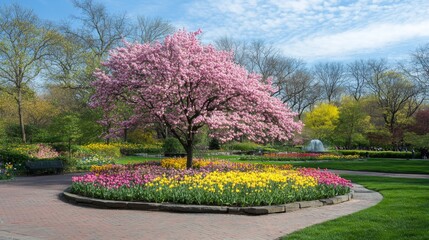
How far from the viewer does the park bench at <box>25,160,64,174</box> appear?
18234 millimetres

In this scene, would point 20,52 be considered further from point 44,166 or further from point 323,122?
point 323,122

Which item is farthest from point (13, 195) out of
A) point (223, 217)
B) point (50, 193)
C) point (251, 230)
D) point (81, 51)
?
point (81, 51)

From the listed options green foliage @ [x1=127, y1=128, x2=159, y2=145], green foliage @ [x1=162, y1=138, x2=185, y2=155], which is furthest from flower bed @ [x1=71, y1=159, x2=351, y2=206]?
green foliage @ [x1=127, y1=128, x2=159, y2=145]

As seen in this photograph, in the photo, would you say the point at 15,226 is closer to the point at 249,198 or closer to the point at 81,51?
the point at 249,198

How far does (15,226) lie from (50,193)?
16.3 ft

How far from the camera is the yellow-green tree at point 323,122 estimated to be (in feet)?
169

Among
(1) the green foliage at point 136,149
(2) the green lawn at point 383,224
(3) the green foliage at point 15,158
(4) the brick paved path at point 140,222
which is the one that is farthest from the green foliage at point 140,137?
(2) the green lawn at point 383,224

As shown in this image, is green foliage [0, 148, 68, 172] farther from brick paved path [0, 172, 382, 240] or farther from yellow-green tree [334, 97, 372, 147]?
yellow-green tree [334, 97, 372, 147]

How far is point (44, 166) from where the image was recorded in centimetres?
1855

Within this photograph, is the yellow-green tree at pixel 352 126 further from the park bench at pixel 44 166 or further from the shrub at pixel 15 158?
the shrub at pixel 15 158

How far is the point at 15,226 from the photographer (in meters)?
7.46

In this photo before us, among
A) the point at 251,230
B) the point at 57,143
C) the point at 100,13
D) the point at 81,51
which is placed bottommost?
the point at 251,230

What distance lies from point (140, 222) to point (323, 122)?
5390 centimetres

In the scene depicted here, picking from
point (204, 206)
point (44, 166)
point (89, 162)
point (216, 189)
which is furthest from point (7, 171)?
point (204, 206)
